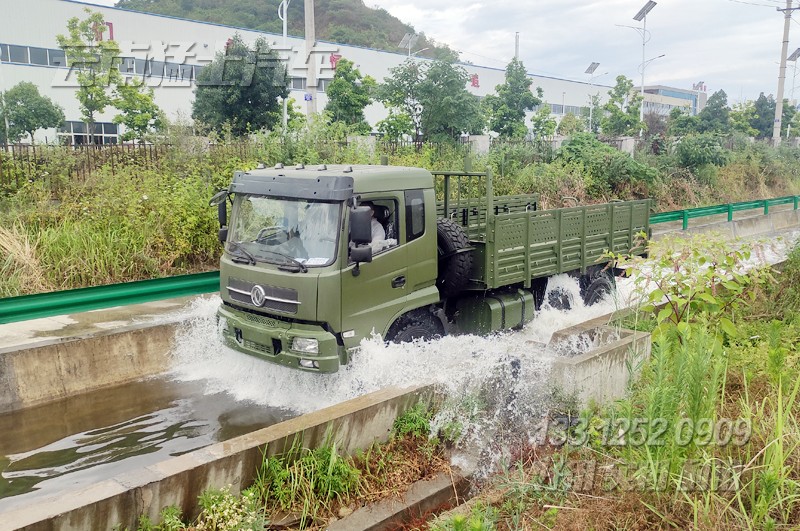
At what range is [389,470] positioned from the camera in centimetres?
484

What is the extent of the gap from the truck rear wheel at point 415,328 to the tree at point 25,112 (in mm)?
28463

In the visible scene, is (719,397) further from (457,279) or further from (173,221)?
(173,221)

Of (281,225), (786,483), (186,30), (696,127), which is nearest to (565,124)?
(696,127)

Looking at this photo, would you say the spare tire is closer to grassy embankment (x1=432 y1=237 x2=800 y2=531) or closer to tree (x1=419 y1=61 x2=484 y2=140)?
grassy embankment (x1=432 y1=237 x2=800 y2=531)

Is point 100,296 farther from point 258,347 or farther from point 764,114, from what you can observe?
point 764,114

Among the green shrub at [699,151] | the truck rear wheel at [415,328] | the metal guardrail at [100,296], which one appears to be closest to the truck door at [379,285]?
the truck rear wheel at [415,328]

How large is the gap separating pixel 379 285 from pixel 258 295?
4.09 ft

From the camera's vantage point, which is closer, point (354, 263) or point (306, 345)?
point (306, 345)

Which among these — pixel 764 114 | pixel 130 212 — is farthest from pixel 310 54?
pixel 764 114

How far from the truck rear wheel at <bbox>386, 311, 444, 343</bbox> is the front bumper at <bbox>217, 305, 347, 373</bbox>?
0.82 meters

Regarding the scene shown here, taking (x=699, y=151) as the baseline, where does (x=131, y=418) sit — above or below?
below

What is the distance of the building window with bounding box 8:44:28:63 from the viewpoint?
35.0 meters

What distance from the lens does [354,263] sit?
6.32m

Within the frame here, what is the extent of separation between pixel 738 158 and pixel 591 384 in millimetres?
25835
